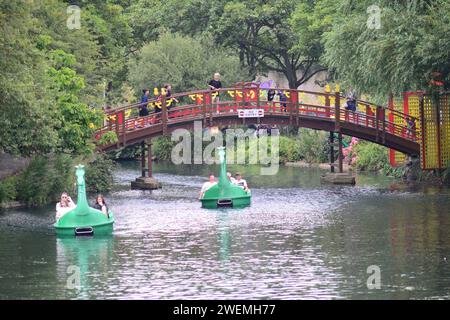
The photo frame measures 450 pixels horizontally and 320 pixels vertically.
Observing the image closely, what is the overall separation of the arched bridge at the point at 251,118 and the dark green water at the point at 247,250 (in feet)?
16.9

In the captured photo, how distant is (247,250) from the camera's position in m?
35.5

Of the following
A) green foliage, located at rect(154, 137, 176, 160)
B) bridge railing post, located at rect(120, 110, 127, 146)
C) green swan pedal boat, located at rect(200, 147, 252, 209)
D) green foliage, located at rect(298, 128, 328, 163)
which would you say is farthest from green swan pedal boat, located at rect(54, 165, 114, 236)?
green foliage, located at rect(154, 137, 176, 160)

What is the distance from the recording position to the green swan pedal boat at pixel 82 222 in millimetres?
39375

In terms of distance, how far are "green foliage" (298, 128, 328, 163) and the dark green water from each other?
A: 21811 mm

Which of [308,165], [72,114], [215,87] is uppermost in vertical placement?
[215,87]

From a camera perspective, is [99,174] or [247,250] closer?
[247,250]

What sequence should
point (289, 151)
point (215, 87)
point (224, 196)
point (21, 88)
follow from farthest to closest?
point (289, 151)
point (215, 87)
point (224, 196)
point (21, 88)

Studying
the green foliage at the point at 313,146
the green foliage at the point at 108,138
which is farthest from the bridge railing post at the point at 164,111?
the green foliage at the point at 313,146

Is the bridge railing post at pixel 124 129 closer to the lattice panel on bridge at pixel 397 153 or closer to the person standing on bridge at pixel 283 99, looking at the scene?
the person standing on bridge at pixel 283 99

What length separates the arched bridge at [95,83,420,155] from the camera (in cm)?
5753

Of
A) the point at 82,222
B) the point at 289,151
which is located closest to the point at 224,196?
the point at 82,222

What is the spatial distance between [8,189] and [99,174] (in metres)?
A: 9.84

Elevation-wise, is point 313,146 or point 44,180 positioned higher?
point 313,146

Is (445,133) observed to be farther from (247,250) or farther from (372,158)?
(247,250)
